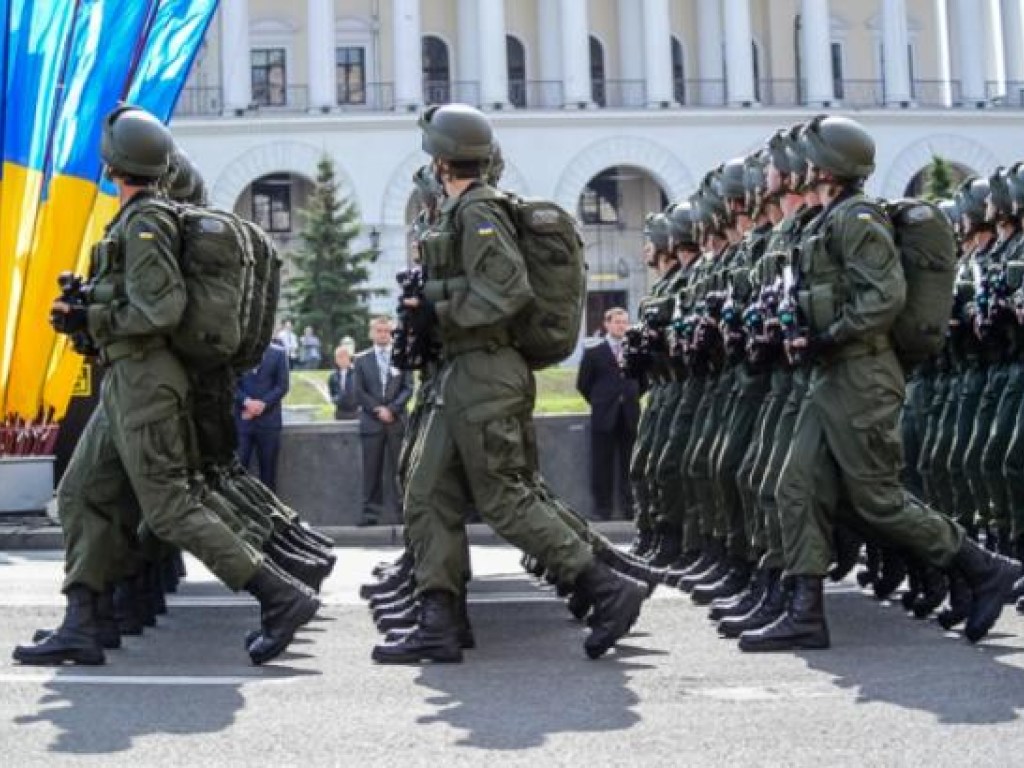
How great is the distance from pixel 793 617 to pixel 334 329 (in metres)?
44.6

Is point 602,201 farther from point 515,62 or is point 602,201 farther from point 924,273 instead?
point 924,273

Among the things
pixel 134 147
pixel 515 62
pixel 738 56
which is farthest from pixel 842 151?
pixel 515 62

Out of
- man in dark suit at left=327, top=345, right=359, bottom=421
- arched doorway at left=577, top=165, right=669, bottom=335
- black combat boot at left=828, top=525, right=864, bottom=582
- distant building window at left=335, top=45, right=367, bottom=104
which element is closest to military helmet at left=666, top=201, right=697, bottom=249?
black combat boot at left=828, top=525, right=864, bottom=582

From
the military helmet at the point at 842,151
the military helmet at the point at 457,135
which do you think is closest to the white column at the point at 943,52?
the military helmet at the point at 842,151

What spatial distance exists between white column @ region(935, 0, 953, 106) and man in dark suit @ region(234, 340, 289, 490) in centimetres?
5910

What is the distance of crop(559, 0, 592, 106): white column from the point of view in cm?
6719

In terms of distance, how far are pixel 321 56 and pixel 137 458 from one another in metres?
59.5

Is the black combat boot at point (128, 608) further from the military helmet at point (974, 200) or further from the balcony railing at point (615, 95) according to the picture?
the balcony railing at point (615, 95)

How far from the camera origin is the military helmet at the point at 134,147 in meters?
8.56

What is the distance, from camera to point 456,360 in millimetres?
8477

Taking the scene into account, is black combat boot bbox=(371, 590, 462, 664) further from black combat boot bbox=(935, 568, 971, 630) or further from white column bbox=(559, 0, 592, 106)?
white column bbox=(559, 0, 592, 106)

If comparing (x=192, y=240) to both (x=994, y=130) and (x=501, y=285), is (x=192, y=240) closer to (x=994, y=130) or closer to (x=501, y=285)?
(x=501, y=285)

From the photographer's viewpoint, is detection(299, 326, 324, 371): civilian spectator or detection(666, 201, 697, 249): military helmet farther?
detection(299, 326, 324, 371): civilian spectator

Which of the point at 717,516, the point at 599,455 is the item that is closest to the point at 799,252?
the point at 717,516
